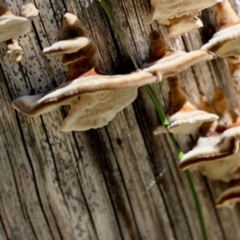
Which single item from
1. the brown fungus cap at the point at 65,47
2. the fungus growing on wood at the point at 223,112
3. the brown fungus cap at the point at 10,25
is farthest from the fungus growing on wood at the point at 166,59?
the brown fungus cap at the point at 10,25

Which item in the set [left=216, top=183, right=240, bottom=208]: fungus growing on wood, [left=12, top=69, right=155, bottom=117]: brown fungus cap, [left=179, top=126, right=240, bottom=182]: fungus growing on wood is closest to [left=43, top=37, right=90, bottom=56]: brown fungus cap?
[left=12, top=69, right=155, bottom=117]: brown fungus cap

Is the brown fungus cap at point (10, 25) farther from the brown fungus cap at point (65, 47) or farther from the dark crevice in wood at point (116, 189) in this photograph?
the dark crevice in wood at point (116, 189)

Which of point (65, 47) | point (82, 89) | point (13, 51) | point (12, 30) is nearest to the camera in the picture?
point (82, 89)

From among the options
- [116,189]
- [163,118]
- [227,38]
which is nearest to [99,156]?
[116,189]

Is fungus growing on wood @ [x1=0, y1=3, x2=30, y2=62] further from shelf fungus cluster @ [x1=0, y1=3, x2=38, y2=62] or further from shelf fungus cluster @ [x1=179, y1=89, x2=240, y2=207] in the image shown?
shelf fungus cluster @ [x1=179, y1=89, x2=240, y2=207]

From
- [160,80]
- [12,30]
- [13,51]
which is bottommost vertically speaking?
[160,80]

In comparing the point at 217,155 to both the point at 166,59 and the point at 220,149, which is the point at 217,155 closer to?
the point at 220,149
